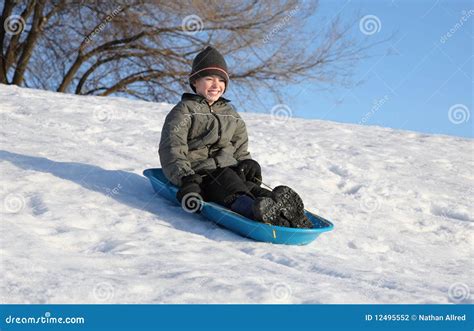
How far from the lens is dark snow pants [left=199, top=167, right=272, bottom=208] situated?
372 centimetres

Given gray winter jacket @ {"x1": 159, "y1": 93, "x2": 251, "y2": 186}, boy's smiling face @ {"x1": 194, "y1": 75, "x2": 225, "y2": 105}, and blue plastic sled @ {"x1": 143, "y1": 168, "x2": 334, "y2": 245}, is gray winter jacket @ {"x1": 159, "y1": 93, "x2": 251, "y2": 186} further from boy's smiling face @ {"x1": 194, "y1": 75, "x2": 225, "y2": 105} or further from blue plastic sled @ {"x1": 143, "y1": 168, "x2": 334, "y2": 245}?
blue plastic sled @ {"x1": 143, "y1": 168, "x2": 334, "y2": 245}

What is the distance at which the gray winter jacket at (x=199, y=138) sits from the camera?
3.83 meters

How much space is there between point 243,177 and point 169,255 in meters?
1.05

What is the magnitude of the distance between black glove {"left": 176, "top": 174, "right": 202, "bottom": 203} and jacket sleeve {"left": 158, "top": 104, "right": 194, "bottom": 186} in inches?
1.4

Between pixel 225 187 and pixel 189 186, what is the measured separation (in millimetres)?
222

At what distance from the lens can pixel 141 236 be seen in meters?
3.38

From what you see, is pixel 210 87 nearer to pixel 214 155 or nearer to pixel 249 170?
pixel 214 155

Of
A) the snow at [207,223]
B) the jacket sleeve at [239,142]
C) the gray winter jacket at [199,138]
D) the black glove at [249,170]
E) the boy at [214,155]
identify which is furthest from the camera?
the jacket sleeve at [239,142]

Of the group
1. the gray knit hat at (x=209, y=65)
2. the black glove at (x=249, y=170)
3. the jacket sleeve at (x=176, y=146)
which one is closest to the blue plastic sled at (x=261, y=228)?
the jacket sleeve at (x=176, y=146)

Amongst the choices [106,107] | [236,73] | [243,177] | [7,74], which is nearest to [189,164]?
[243,177]

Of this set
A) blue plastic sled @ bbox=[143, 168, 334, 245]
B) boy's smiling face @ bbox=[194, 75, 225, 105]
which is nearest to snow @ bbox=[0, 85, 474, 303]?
blue plastic sled @ bbox=[143, 168, 334, 245]

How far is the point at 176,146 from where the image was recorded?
12.6 feet

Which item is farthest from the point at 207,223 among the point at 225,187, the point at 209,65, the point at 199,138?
the point at 209,65

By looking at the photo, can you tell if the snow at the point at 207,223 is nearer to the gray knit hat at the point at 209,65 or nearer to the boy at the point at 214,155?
the boy at the point at 214,155
